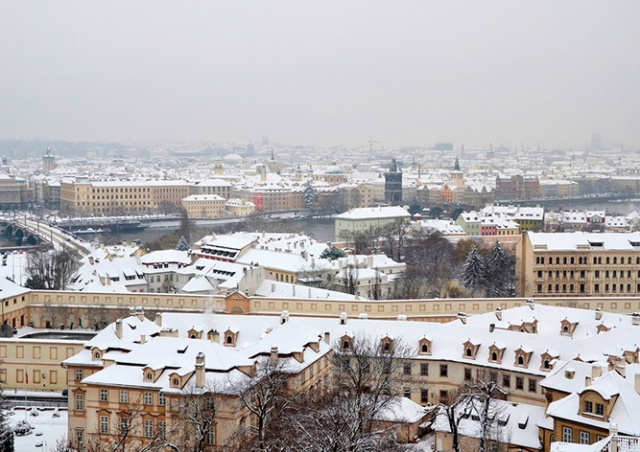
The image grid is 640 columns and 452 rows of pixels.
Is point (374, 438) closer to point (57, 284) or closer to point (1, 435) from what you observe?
point (1, 435)

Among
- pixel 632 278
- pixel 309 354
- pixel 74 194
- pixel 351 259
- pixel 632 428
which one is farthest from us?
pixel 74 194

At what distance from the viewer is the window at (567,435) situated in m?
17.6

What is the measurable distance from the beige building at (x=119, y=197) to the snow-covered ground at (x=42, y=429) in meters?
85.7

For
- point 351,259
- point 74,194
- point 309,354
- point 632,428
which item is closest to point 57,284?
point 351,259

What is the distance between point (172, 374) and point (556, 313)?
37.0 feet

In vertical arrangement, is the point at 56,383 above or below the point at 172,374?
below

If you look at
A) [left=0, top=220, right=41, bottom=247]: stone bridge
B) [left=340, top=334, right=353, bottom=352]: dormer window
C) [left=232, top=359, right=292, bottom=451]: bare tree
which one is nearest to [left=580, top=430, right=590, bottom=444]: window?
[left=232, top=359, right=292, bottom=451]: bare tree

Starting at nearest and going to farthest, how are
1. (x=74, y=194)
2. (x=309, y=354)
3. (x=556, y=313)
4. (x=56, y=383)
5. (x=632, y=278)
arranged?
(x=309, y=354) → (x=556, y=313) → (x=56, y=383) → (x=632, y=278) → (x=74, y=194)

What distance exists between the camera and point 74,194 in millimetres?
111812

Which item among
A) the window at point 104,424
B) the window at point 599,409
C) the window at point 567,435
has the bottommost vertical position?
the window at point 104,424

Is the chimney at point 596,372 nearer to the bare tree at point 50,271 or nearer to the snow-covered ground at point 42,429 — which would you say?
the snow-covered ground at point 42,429

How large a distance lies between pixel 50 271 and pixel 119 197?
233 feet

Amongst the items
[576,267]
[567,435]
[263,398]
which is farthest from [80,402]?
[576,267]

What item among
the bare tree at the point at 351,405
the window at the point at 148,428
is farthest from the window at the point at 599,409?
the window at the point at 148,428
